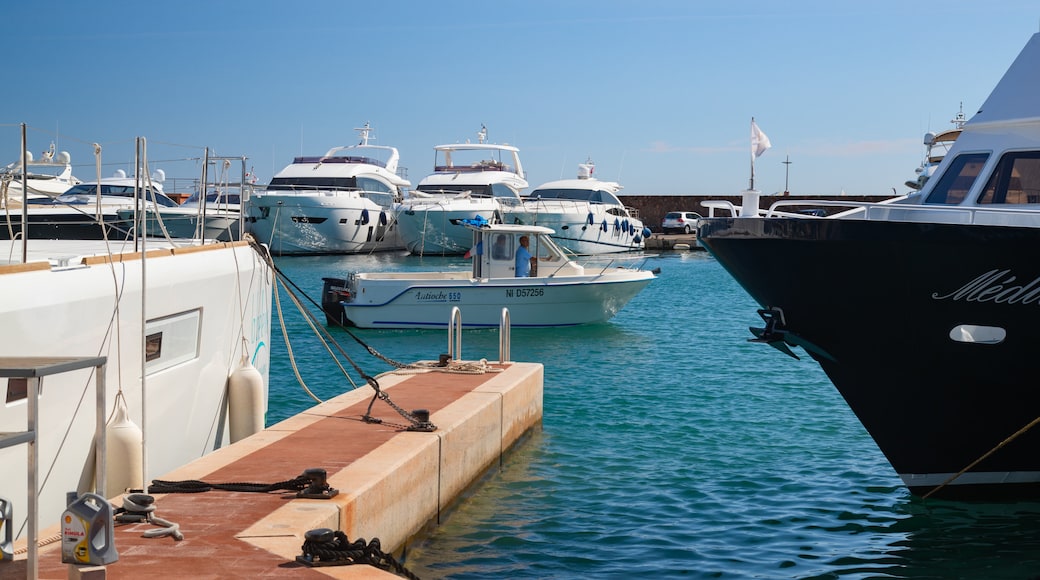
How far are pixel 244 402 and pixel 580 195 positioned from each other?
48672 millimetres

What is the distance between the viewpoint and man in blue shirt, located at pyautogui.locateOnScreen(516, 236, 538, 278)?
2378 cm

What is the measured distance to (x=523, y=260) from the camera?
23.8 metres

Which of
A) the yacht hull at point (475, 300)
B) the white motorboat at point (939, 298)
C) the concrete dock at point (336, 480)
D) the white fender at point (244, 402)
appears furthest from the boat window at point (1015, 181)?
the yacht hull at point (475, 300)

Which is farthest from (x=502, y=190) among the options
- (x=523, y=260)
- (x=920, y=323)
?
(x=920, y=323)

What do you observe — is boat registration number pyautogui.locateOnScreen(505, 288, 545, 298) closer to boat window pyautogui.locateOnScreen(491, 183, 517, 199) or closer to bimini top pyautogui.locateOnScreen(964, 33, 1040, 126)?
bimini top pyautogui.locateOnScreen(964, 33, 1040, 126)

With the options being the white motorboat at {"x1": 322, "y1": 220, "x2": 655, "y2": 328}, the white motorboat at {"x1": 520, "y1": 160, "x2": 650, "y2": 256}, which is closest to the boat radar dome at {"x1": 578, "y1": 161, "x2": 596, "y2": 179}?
the white motorboat at {"x1": 520, "y1": 160, "x2": 650, "y2": 256}

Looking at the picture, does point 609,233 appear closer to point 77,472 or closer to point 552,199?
point 552,199

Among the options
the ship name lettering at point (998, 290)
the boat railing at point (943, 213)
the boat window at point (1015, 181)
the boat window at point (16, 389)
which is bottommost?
the boat window at point (16, 389)

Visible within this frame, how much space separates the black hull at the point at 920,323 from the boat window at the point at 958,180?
5.27 feet

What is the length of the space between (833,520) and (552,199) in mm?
46400

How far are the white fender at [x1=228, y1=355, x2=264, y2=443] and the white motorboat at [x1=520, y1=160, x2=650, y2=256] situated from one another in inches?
1562

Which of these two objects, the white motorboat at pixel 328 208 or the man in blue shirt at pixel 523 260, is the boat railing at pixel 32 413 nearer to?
the man in blue shirt at pixel 523 260

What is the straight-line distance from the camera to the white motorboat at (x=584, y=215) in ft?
176

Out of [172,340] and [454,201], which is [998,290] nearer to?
[172,340]
